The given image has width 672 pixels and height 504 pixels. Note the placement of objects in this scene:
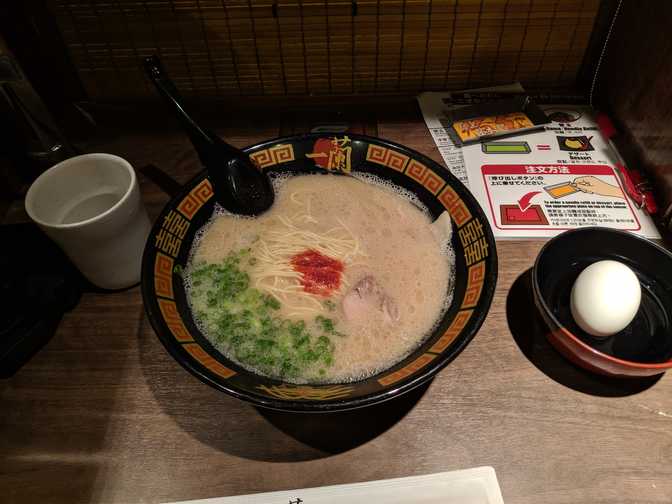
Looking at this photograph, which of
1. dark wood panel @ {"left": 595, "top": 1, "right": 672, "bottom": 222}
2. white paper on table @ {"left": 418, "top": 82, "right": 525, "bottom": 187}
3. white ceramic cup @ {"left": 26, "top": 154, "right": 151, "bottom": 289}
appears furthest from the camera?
white paper on table @ {"left": 418, "top": 82, "right": 525, "bottom": 187}

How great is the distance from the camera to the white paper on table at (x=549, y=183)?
1.43 meters

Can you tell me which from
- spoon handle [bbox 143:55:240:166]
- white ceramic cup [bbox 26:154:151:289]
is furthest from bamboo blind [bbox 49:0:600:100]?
white ceramic cup [bbox 26:154:151:289]

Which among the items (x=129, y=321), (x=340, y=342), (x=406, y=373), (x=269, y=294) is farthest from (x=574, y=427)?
(x=129, y=321)

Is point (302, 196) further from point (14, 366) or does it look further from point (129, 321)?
point (14, 366)

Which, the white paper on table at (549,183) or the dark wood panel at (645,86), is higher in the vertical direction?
the dark wood panel at (645,86)

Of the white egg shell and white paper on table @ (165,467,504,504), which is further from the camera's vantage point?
the white egg shell

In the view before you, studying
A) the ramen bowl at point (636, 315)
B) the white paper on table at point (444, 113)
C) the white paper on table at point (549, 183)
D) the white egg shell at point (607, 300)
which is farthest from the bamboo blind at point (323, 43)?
the white egg shell at point (607, 300)

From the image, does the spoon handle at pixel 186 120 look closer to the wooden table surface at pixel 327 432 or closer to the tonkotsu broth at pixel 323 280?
the tonkotsu broth at pixel 323 280

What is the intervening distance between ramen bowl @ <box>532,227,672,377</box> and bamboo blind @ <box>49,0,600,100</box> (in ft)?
2.89

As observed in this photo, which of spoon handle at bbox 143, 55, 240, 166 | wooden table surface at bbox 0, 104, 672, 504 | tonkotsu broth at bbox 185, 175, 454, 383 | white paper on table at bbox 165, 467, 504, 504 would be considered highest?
spoon handle at bbox 143, 55, 240, 166

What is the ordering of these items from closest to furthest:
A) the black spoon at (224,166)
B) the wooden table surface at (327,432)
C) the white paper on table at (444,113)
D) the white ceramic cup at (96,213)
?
the wooden table surface at (327,432) < the white ceramic cup at (96,213) < the black spoon at (224,166) < the white paper on table at (444,113)

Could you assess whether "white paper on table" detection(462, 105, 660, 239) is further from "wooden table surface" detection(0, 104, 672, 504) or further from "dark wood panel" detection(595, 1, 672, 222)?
"wooden table surface" detection(0, 104, 672, 504)

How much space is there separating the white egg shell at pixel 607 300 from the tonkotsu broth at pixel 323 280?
0.31 meters

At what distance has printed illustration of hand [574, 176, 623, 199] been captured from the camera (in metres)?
1.50
